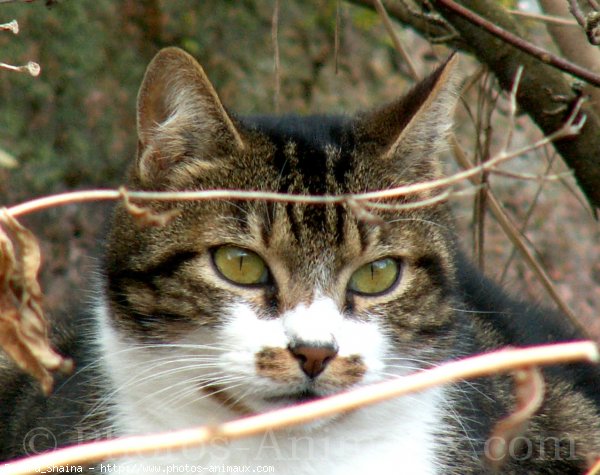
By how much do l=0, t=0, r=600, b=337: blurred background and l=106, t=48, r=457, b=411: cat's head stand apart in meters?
1.41

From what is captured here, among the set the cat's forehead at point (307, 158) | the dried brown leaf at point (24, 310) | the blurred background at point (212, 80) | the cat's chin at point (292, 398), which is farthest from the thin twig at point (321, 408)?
the blurred background at point (212, 80)

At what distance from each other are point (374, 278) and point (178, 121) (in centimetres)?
67

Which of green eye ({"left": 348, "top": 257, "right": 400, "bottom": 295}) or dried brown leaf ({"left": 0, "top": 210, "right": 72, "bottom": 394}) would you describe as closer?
dried brown leaf ({"left": 0, "top": 210, "right": 72, "bottom": 394})

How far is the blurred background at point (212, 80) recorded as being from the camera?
4309mm

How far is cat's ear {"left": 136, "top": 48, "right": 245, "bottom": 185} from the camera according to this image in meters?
2.34

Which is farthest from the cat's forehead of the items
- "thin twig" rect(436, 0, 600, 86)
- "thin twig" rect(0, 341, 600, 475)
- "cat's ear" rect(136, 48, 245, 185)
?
"thin twig" rect(0, 341, 600, 475)

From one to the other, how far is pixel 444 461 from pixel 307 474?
390 mm

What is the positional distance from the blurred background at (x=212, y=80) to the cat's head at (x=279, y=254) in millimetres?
1410

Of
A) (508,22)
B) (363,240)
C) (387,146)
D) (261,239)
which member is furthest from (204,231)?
(508,22)

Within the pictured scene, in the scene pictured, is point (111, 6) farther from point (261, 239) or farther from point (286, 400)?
point (286, 400)

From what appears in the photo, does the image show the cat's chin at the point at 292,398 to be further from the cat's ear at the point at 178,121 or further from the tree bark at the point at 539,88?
the tree bark at the point at 539,88

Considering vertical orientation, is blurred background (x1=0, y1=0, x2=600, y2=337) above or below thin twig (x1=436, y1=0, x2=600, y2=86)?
below

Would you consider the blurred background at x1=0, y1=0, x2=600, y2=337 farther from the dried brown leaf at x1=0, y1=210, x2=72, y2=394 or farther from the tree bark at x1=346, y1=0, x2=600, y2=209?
the dried brown leaf at x1=0, y1=210, x2=72, y2=394

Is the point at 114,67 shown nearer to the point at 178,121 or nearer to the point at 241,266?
the point at 178,121
